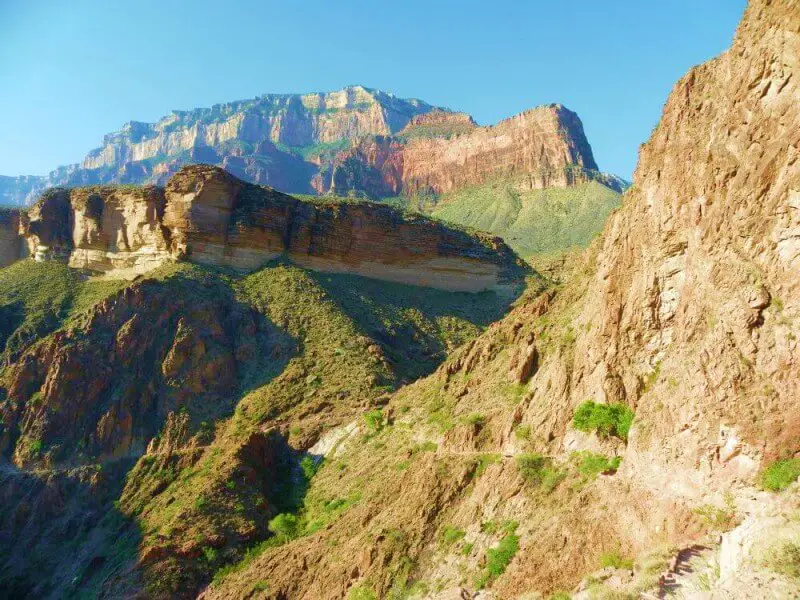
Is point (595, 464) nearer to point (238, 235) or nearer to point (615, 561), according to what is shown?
point (615, 561)

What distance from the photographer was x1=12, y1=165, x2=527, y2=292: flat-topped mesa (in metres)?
61.1

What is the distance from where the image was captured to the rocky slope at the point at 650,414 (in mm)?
15859

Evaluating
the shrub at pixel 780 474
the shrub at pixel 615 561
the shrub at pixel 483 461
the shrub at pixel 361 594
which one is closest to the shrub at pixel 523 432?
the shrub at pixel 483 461

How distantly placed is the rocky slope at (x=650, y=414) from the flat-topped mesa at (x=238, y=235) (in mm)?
38600

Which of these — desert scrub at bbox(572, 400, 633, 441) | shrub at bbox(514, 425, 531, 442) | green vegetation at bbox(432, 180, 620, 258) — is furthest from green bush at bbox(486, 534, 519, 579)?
green vegetation at bbox(432, 180, 620, 258)

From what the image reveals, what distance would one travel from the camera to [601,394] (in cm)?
2094

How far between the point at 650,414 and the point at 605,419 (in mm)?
1717

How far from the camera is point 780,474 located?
14820 mm

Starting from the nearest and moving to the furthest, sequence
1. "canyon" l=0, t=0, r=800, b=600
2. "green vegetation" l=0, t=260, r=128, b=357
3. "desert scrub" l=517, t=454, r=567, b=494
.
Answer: "canyon" l=0, t=0, r=800, b=600
"desert scrub" l=517, t=454, r=567, b=494
"green vegetation" l=0, t=260, r=128, b=357

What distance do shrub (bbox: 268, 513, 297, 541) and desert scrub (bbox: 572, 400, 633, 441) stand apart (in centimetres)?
1541

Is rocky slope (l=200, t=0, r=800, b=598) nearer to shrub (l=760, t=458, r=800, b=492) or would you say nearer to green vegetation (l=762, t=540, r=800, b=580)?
green vegetation (l=762, t=540, r=800, b=580)

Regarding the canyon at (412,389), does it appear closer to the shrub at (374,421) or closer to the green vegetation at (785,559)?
the green vegetation at (785,559)

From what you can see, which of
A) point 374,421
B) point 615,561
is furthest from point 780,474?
point 374,421

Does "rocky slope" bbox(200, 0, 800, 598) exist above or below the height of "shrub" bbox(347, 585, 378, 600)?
above
